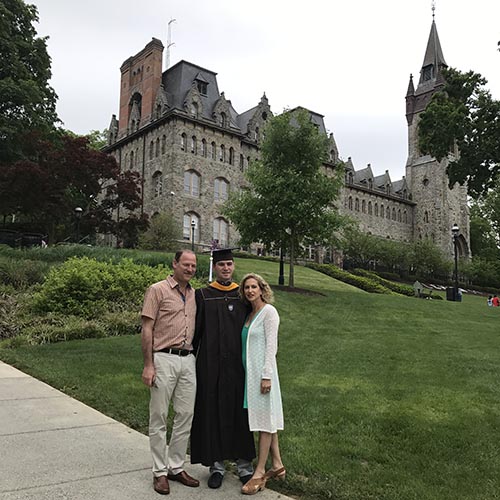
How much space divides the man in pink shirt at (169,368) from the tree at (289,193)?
18123mm

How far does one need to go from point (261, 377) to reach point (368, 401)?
3.21 metres

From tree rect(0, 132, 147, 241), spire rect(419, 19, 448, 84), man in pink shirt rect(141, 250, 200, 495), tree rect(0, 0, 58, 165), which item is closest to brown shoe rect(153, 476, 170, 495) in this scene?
man in pink shirt rect(141, 250, 200, 495)

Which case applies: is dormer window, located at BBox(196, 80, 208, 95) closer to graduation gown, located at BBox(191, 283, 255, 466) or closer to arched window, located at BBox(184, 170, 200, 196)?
arched window, located at BBox(184, 170, 200, 196)

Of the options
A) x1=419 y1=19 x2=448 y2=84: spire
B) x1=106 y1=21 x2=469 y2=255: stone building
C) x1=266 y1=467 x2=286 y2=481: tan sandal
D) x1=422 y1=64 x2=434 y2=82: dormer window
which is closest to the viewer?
x1=266 y1=467 x2=286 y2=481: tan sandal

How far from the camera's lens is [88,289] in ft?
45.8

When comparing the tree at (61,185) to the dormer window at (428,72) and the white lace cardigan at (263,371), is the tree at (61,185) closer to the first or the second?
the white lace cardigan at (263,371)

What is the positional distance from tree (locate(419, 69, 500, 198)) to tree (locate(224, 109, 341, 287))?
197 inches

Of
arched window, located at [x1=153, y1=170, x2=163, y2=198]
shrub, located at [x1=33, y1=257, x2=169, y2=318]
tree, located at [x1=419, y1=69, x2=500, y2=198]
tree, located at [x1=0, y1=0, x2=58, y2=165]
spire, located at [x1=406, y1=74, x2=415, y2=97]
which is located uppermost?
spire, located at [x1=406, y1=74, x2=415, y2=97]

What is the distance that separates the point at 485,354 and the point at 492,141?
35.4 feet

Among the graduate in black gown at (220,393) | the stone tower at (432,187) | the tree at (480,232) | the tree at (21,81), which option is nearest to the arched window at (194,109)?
the tree at (21,81)

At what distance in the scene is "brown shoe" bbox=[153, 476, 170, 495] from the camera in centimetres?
414

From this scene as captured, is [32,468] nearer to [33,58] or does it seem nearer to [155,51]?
Result: [33,58]

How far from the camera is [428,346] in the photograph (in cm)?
1186

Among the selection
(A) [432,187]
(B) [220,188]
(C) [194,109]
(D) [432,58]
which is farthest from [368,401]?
(D) [432,58]
